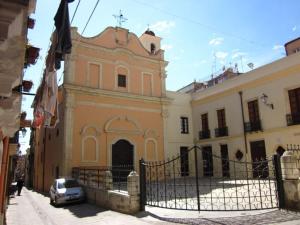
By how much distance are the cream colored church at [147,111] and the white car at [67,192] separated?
3382mm

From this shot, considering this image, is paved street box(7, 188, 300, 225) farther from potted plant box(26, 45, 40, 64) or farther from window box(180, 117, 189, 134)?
window box(180, 117, 189, 134)

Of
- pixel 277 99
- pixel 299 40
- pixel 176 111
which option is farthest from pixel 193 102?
pixel 299 40

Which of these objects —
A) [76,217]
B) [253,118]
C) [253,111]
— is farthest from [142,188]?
[253,111]

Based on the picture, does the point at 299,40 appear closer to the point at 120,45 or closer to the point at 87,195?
the point at 120,45

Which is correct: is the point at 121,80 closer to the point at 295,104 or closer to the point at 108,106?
the point at 108,106

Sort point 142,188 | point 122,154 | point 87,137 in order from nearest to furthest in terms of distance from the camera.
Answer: point 142,188
point 87,137
point 122,154

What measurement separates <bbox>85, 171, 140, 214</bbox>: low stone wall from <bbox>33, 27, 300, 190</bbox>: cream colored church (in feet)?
21.5

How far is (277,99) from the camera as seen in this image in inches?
787

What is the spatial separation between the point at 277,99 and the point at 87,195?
14.0 metres

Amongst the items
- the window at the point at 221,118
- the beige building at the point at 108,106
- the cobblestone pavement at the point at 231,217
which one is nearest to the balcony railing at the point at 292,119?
the window at the point at 221,118

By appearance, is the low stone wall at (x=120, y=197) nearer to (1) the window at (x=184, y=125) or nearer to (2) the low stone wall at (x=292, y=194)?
(2) the low stone wall at (x=292, y=194)

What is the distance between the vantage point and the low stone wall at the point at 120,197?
10641 millimetres

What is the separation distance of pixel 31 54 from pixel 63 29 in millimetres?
3064

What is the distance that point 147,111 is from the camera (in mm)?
23953
